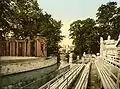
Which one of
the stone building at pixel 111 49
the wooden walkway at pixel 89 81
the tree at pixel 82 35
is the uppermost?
the tree at pixel 82 35

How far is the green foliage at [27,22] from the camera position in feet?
22.6

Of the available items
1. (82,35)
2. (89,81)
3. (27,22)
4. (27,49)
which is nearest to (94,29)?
(82,35)

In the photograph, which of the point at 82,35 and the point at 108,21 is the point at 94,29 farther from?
the point at 82,35

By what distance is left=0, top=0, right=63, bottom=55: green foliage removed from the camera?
6895mm

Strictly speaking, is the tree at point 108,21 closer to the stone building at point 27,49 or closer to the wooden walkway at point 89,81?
the stone building at point 27,49

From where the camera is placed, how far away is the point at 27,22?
31.3 feet

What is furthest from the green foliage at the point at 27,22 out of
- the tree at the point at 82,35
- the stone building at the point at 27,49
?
the tree at the point at 82,35

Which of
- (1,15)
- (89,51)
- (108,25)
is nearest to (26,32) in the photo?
(1,15)

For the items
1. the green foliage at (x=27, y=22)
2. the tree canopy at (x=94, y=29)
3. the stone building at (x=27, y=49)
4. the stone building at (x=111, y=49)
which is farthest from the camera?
the stone building at (x=27, y=49)

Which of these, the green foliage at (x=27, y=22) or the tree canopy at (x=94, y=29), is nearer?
the green foliage at (x=27, y=22)

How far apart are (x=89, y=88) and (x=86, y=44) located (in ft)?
27.6

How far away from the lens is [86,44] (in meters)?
12.6

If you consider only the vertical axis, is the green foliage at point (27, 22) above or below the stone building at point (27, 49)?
above

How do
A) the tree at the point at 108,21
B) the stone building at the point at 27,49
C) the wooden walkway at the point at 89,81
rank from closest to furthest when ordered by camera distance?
the wooden walkway at the point at 89,81 → the stone building at the point at 27,49 → the tree at the point at 108,21
